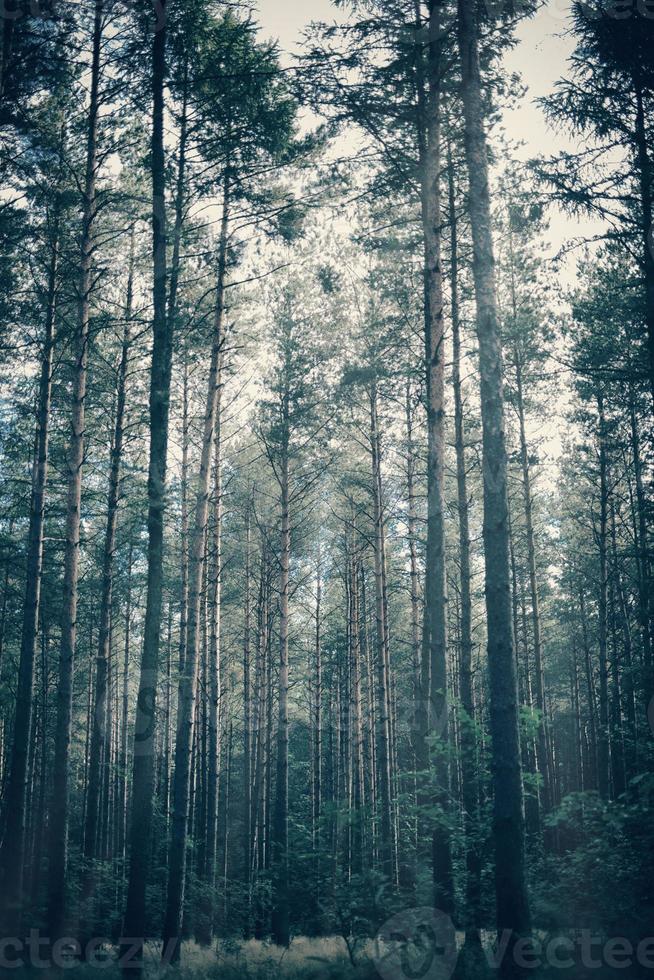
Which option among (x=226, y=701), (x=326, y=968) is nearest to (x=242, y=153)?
(x=326, y=968)

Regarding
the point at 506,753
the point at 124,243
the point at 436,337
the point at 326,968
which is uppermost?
the point at 124,243

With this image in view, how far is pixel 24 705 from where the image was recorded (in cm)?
1077

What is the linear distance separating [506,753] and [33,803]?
30426mm

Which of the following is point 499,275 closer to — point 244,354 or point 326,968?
point 244,354

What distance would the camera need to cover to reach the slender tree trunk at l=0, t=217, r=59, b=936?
32.0 feet

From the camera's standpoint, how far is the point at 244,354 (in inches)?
575
